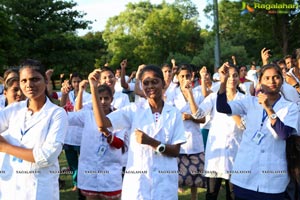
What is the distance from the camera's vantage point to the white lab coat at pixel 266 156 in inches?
149

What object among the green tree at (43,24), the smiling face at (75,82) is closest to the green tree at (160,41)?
the green tree at (43,24)

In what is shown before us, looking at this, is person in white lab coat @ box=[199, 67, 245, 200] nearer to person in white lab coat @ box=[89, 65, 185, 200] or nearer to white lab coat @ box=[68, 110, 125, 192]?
white lab coat @ box=[68, 110, 125, 192]

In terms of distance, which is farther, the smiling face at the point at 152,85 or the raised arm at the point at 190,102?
the raised arm at the point at 190,102

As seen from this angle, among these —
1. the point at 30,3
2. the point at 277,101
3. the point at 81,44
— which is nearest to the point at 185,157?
the point at 277,101

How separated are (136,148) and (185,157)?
244 cm

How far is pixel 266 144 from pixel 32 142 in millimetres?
2099

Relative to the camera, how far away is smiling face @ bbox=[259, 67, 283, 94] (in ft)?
12.8

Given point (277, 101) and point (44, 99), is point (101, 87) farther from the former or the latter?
point (277, 101)

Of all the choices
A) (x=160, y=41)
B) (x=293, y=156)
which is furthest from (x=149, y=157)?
(x=160, y=41)

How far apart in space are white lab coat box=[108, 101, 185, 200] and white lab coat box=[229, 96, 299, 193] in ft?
2.62

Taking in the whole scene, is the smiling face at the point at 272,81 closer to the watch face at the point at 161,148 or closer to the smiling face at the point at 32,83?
the watch face at the point at 161,148

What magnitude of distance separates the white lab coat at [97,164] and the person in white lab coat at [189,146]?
1266 millimetres

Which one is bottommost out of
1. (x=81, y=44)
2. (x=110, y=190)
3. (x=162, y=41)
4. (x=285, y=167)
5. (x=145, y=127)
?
(x=110, y=190)

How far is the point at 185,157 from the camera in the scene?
19.0 feet
